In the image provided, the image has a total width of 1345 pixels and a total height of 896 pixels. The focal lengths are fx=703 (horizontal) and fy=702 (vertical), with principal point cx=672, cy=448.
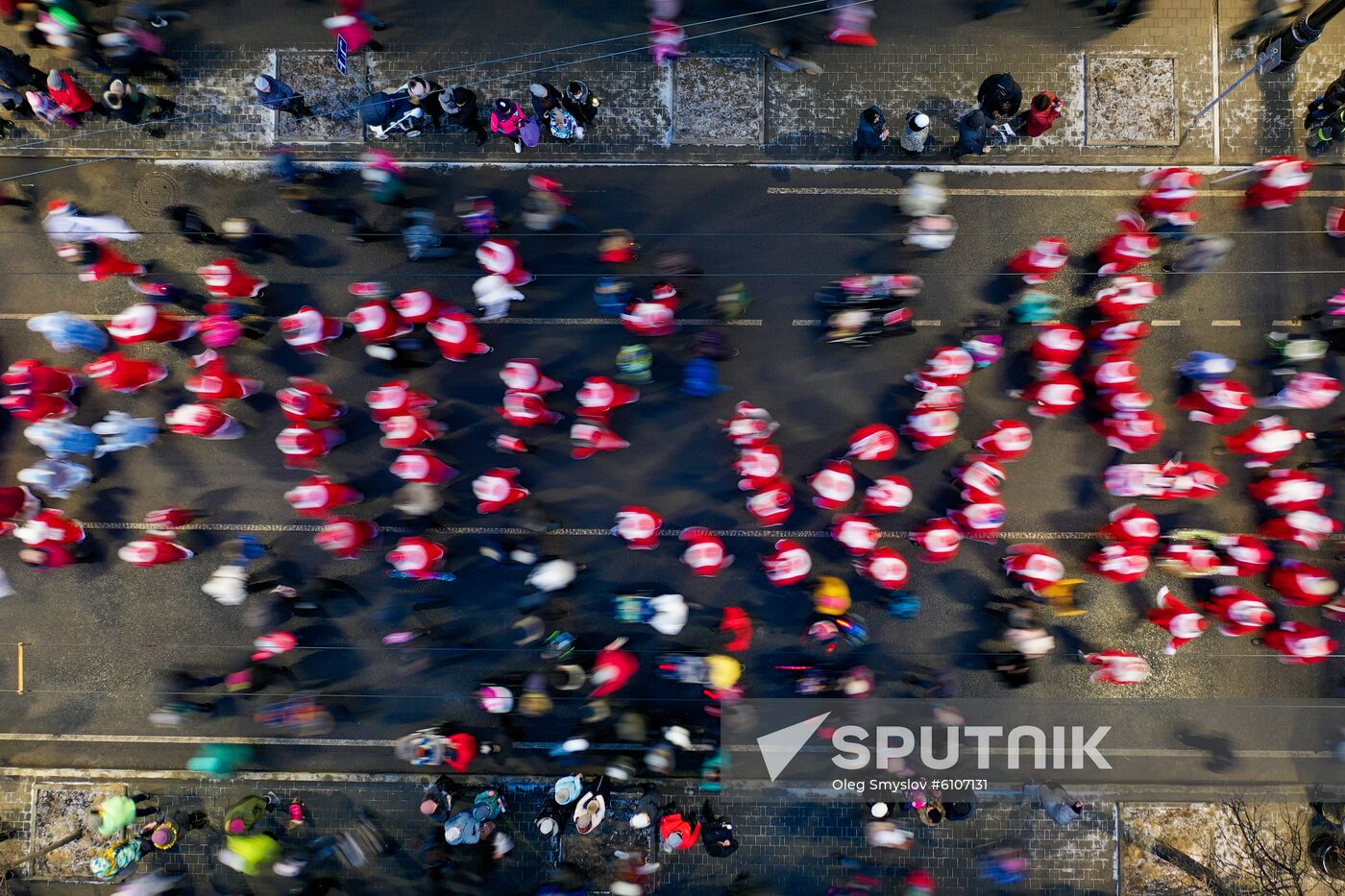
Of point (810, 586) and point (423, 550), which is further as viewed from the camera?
point (810, 586)

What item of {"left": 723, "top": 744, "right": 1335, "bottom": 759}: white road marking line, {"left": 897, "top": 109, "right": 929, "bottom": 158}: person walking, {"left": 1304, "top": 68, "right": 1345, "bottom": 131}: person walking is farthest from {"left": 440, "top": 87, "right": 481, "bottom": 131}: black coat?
{"left": 1304, "top": 68, "right": 1345, "bottom": 131}: person walking

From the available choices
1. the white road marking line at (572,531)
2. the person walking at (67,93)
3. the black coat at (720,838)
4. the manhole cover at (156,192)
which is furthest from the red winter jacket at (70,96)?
the black coat at (720,838)

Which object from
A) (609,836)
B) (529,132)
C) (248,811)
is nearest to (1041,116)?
(529,132)

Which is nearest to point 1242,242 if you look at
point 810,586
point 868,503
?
point 868,503

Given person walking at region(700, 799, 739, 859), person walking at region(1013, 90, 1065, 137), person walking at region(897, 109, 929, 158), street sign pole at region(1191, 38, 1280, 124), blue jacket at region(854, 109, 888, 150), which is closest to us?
person walking at region(897, 109, 929, 158)

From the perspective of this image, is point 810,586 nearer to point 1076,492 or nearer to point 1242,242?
point 1076,492

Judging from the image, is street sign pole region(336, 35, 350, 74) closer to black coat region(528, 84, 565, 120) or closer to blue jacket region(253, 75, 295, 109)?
blue jacket region(253, 75, 295, 109)

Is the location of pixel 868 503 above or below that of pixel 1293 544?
above
